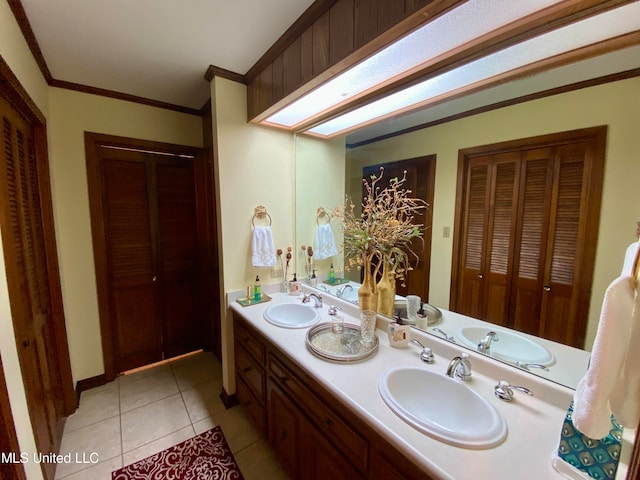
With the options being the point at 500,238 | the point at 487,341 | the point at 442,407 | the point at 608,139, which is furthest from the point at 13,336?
the point at 608,139

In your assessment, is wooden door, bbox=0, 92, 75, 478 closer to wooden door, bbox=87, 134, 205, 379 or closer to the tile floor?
the tile floor

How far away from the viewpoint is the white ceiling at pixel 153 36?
1243 mm

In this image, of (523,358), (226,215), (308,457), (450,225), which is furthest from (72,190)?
(523,358)

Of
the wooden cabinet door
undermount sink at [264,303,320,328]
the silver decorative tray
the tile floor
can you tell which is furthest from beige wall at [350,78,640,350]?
the tile floor

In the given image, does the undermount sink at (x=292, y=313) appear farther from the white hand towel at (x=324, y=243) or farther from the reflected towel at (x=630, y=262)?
the reflected towel at (x=630, y=262)

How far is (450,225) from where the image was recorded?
4.35 ft

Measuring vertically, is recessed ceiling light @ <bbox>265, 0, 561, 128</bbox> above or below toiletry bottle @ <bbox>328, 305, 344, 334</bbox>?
above

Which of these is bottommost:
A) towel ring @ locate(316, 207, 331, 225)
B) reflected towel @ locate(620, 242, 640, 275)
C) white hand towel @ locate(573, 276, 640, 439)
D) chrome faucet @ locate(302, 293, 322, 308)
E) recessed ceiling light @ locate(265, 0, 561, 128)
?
chrome faucet @ locate(302, 293, 322, 308)

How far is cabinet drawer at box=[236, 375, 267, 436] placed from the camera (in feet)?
5.31

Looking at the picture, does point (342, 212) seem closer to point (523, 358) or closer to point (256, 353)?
point (256, 353)

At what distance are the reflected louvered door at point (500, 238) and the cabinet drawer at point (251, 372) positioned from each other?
1.28 m

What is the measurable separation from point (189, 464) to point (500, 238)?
2116mm

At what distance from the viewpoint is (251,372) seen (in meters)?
1.72

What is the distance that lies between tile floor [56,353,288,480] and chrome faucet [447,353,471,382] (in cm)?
118
